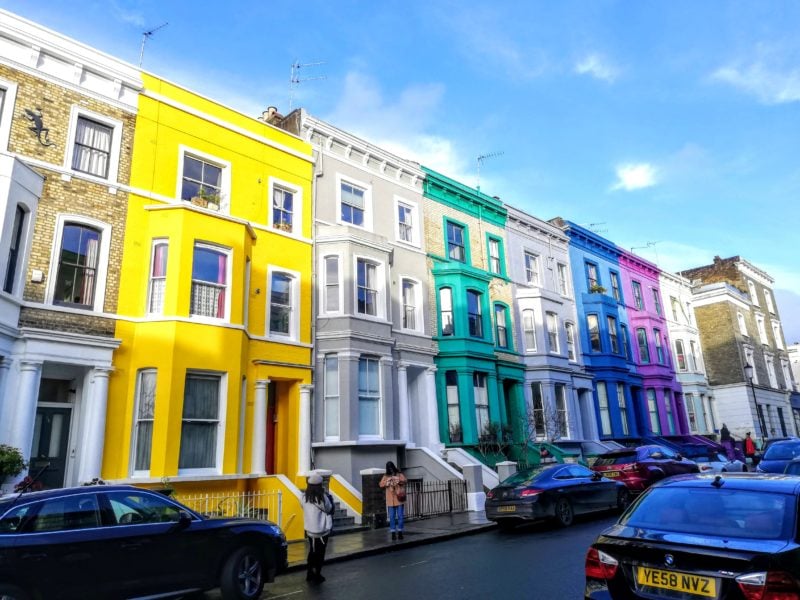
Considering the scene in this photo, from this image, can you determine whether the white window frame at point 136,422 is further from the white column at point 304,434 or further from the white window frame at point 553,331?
the white window frame at point 553,331

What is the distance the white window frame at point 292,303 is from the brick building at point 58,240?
14.0 ft

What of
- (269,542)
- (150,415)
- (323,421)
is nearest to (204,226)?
(150,415)

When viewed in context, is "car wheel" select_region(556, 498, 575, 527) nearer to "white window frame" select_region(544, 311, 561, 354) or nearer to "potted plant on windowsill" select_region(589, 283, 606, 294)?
"white window frame" select_region(544, 311, 561, 354)

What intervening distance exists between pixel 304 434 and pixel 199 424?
3.46 metres

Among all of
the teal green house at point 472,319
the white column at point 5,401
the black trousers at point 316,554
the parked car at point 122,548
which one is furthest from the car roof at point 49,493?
the teal green house at point 472,319

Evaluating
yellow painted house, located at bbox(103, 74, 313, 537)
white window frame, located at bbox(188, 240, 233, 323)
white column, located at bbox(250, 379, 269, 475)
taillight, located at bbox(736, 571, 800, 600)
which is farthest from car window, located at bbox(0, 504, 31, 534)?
white column, located at bbox(250, 379, 269, 475)

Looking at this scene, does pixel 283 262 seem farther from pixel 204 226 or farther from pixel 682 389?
pixel 682 389

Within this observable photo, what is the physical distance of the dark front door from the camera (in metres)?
12.6

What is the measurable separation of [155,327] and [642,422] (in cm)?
2640

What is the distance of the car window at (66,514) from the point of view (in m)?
6.29

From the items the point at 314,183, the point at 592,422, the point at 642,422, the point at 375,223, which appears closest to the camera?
the point at 314,183

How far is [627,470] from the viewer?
16.7m

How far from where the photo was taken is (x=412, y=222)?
22891 mm

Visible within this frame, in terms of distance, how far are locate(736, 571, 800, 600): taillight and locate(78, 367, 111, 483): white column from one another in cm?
1266
